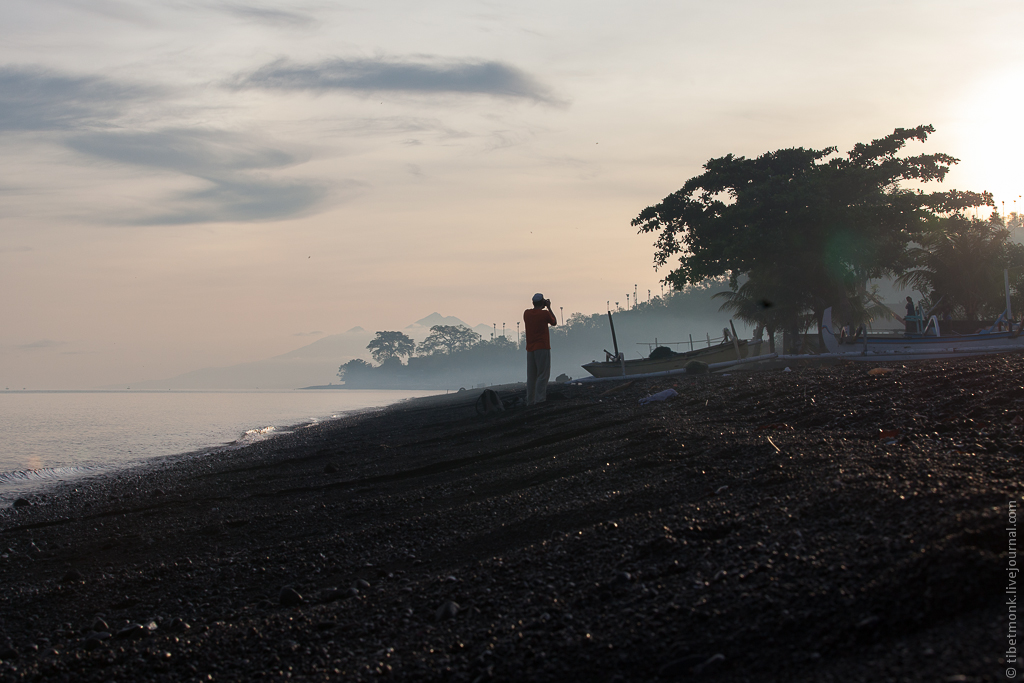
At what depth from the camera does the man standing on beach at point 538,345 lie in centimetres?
1320

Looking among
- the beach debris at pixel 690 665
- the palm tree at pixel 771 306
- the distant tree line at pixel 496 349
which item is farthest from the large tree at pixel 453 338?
the beach debris at pixel 690 665

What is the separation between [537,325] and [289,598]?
9.97 meters

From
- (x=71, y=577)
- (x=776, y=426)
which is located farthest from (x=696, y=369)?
(x=71, y=577)

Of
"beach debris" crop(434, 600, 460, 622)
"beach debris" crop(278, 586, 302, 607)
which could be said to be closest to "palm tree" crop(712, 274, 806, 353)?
"beach debris" crop(278, 586, 302, 607)

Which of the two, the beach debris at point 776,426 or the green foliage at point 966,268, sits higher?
the green foliage at point 966,268

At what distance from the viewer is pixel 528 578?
330 centimetres

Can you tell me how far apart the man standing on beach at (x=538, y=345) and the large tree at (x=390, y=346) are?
17259cm

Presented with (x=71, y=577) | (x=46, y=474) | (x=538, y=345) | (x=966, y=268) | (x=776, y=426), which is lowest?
(x=46, y=474)

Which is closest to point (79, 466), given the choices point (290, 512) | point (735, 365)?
point (290, 512)

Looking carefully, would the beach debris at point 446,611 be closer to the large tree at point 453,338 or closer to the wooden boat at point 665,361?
the wooden boat at point 665,361

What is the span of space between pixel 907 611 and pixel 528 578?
1660mm

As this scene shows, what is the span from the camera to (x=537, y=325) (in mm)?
13312

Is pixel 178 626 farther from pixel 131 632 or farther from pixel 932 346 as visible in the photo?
pixel 932 346

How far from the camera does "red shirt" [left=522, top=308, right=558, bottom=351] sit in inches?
520
